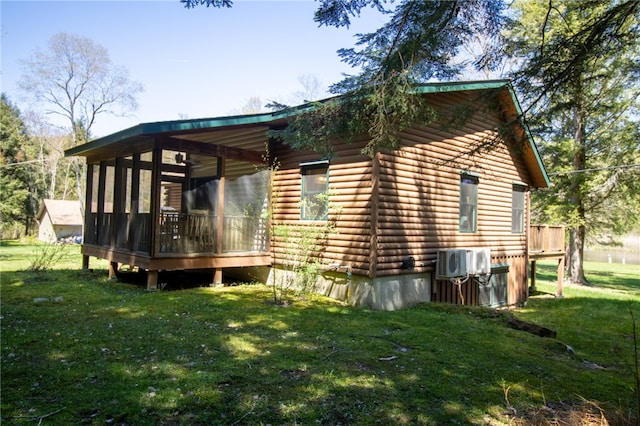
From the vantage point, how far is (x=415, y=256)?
877 centimetres

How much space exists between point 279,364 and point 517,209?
36.1 ft

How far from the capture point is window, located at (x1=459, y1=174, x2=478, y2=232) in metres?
10.5

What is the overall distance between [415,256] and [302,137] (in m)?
4.12

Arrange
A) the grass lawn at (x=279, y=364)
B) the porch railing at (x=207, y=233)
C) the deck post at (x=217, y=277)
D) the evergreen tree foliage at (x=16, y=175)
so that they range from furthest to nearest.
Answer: the evergreen tree foliage at (x=16, y=175) < the deck post at (x=217, y=277) < the porch railing at (x=207, y=233) < the grass lawn at (x=279, y=364)

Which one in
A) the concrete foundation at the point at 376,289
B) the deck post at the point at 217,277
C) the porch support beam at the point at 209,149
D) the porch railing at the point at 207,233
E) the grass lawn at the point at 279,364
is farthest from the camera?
the deck post at the point at 217,277

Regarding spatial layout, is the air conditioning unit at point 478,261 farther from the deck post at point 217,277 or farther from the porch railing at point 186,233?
the deck post at point 217,277

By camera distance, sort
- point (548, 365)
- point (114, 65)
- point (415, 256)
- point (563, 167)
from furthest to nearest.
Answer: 1. point (114, 65)
2. point (563, 167)
3. point (415, 256)
4. point (548, 365)

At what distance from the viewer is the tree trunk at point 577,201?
57.3 ft

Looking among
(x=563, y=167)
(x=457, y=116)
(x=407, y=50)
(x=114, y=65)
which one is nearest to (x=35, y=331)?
(x=407, y=50)

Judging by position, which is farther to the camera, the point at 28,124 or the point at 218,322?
the point at 28,124

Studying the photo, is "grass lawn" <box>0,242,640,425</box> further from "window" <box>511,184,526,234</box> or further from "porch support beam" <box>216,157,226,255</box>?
"window" <box>511,184,526,234</box>

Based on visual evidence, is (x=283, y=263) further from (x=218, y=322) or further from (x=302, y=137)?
(x=302, y=137)

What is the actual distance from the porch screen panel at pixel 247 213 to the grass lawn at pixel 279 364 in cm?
172

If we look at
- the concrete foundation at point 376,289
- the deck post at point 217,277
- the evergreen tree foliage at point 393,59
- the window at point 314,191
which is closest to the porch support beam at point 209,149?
the window at point 314,191
